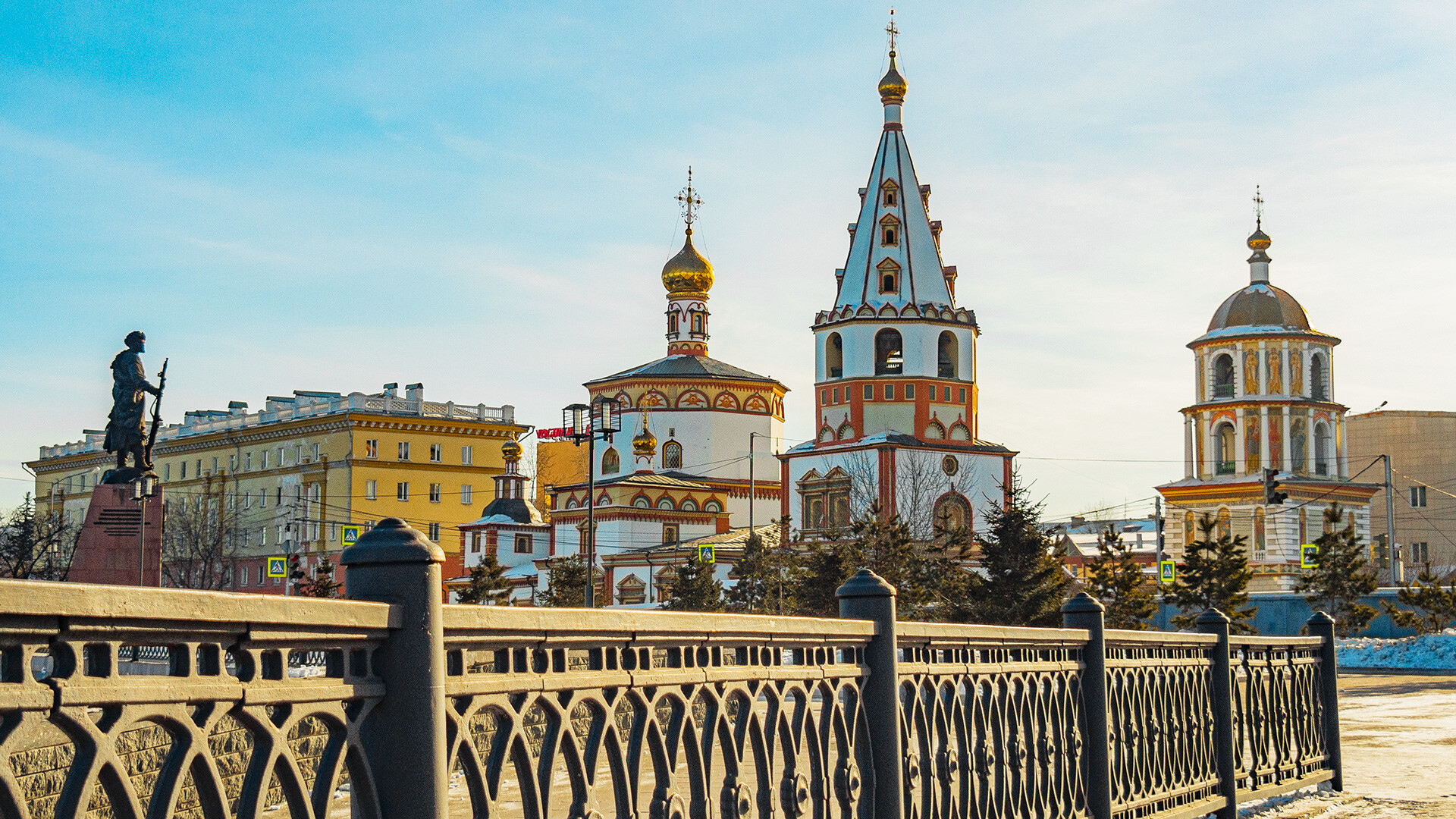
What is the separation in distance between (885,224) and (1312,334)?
1888cm

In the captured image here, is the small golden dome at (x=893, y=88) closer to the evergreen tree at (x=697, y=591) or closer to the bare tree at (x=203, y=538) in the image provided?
the evergreen tree at (x=697, y=591)

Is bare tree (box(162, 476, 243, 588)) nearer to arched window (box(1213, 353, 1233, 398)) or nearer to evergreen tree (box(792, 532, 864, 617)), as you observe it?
evergreen tree (box(792, 532, 864, 617))

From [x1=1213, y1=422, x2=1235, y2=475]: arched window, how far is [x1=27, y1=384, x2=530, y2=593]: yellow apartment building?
101 ft

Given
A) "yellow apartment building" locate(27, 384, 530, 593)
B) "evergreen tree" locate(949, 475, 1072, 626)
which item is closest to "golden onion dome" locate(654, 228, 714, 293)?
"yellow apartment building" locate(27, 384, 530, 593)

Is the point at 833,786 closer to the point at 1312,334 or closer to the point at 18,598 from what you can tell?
the point at 18,598

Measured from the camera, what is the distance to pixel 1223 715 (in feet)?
27.8

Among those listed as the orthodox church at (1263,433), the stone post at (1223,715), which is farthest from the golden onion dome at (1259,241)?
the stone post at (1223,715)

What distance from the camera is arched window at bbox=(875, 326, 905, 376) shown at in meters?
49.4

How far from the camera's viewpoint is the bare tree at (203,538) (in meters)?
59.4

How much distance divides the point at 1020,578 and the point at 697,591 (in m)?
16.6

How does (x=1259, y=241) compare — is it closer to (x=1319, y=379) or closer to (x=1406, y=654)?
(x=1319, y=379)

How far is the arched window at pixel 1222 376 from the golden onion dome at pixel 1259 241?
489 cm

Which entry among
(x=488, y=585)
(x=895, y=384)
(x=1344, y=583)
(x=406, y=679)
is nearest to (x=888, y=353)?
(x=895, y=384)

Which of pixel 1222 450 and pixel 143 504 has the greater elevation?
pixel 1222 450
